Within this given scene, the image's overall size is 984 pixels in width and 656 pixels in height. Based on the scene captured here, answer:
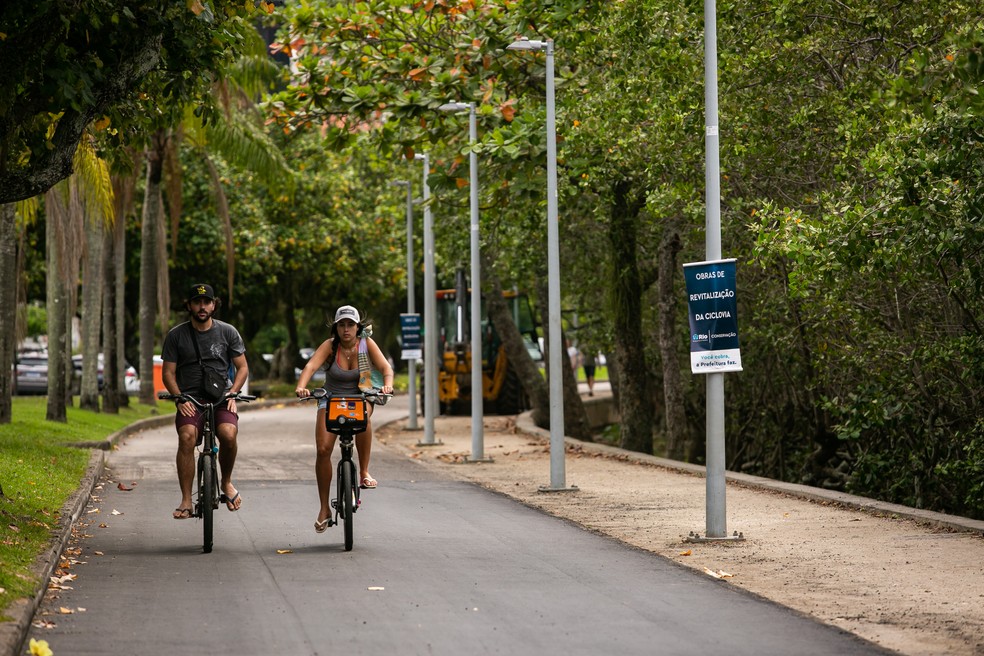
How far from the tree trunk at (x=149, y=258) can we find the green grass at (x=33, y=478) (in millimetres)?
4598

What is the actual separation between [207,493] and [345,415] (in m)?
1.19

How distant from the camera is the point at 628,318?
2516 cm

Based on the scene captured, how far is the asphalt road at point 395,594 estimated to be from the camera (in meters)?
7.55

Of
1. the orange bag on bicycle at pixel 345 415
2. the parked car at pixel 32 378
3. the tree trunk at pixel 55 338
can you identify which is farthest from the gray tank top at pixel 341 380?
the parked car at pixel 32 378

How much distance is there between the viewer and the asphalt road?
7.55 m

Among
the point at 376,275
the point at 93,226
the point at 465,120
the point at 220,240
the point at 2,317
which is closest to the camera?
the point at 2,317

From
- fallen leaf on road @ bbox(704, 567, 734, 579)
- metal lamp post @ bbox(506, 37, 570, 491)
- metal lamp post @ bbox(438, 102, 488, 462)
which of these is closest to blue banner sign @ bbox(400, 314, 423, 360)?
metal lamp post @ bbox(438, 102, 488, 462)

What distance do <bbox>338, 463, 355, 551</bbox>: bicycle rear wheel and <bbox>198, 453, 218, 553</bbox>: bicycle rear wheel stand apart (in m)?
0.94

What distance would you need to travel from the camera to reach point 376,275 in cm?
4972

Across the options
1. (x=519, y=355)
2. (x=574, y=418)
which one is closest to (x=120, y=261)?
(x=519, y=355)

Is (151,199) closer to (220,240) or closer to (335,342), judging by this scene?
(220,240)

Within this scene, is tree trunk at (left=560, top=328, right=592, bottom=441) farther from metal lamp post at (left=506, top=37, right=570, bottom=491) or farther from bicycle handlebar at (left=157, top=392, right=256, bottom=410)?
bicycle handlebar at (left=157, top=392, right=256, bottom=410)

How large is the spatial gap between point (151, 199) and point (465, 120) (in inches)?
432

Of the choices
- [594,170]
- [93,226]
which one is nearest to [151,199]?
[93,226]
